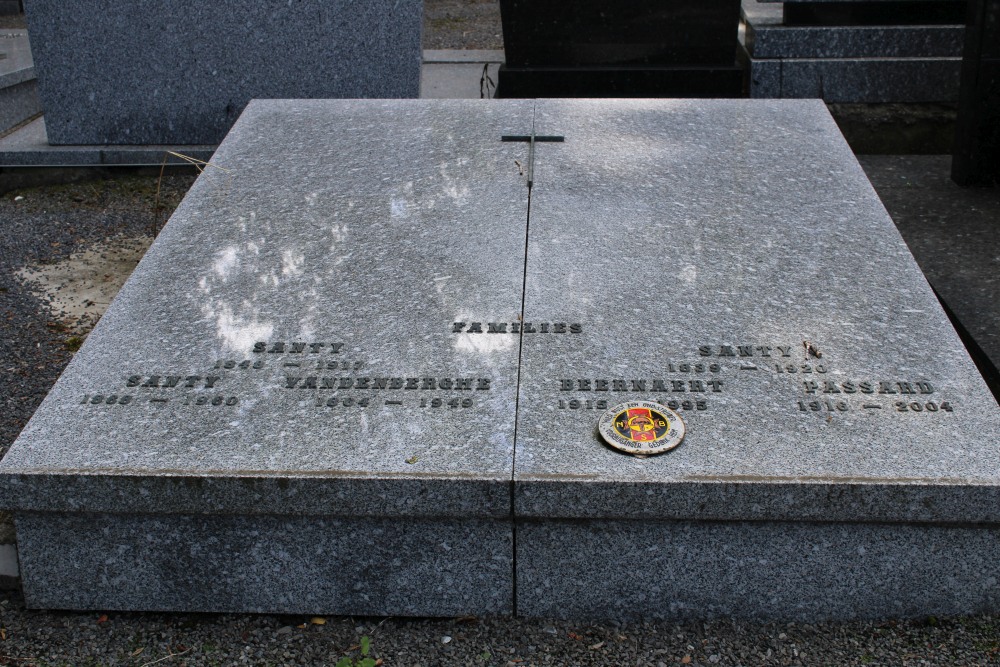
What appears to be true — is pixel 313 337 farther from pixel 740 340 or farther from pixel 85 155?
pixel 85 155

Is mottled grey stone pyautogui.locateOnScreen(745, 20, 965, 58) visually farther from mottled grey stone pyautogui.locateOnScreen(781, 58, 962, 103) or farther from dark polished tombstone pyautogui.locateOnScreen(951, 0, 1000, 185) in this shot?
dark polished tombstone pyautogui.locateOnScreen(951, 0, 1000, 185)

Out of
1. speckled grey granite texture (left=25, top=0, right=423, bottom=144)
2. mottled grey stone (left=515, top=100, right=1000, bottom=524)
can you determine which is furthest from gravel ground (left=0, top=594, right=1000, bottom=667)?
speckled grey granite texture (left=25, top=0, right=423, bottom=144)

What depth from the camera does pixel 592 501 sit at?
2.52m

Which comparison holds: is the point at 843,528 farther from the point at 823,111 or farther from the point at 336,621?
the point at 823,111

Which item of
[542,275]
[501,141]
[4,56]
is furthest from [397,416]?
[4,56]

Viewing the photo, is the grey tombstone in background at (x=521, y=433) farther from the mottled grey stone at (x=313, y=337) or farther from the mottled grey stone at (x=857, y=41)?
the mottled grey stone at (x=857, y=41)

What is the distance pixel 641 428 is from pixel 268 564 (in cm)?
105

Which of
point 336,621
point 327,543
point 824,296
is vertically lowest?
point 336,621

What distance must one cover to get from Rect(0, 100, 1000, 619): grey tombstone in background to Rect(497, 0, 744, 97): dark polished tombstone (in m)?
3.16

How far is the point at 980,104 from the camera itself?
16.5ft

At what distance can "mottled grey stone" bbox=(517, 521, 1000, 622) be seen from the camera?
2594 mm

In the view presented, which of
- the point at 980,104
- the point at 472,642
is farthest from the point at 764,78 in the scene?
the point at 472,642

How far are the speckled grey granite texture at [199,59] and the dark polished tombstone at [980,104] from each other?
120 inches

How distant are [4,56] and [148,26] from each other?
2287 millimetres
